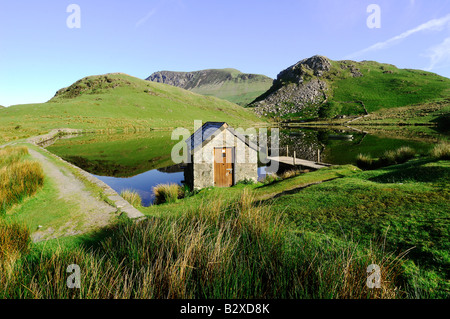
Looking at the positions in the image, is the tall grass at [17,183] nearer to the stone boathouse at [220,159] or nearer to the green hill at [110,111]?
the stone boathouse at [220,159]

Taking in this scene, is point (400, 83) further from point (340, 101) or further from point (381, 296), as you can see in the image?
point (381, 296)

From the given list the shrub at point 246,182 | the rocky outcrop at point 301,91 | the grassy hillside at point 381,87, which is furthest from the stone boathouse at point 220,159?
the rocky outcrop at point 301,91

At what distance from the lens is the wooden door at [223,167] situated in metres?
18.8

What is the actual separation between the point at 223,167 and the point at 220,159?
0.77 metres

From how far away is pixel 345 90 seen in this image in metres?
154

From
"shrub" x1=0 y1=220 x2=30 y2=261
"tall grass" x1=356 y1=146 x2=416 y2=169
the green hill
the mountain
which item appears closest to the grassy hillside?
the mountain

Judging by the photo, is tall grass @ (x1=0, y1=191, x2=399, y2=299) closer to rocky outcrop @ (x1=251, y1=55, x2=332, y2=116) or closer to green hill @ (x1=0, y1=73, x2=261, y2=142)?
green hill @ (x1=0, y1=73, x2=261, y2=142)

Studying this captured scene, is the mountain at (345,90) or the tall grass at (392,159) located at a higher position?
the mountain at (345,90)

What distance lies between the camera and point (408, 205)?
19.7 ft

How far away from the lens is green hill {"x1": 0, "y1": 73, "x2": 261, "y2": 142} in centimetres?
6901

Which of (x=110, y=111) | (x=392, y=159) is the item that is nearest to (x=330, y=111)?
(x=392, y=159)

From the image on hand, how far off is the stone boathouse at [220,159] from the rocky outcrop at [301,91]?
139 m

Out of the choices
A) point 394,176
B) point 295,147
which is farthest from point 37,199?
point 295,147
